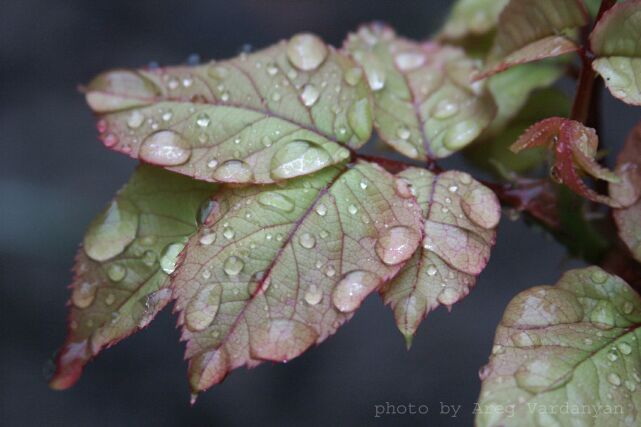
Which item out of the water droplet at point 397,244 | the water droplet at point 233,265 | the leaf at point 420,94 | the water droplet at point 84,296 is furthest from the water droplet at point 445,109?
the water droplet at point 84,296

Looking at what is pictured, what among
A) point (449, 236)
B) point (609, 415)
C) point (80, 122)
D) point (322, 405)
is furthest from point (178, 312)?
Result: point (80, 122)

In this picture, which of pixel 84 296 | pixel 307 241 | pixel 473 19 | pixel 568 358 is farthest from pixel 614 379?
pixel 473 19

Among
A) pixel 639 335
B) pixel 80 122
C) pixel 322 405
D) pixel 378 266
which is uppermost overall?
pixel 378 266

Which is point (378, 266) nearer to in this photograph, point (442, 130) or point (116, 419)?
point (442, 130)

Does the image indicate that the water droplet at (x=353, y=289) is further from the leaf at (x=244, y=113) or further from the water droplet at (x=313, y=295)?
the leaf at (x=244, y=113)

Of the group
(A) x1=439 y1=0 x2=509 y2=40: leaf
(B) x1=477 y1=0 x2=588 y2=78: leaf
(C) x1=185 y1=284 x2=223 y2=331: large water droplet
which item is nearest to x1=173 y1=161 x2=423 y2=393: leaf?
(C) x1=185 y1=284 x2=223 y2=331: large water droplet

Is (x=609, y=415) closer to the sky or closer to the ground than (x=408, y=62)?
closer to the ground

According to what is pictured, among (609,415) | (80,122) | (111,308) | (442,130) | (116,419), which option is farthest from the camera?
(80,122)
